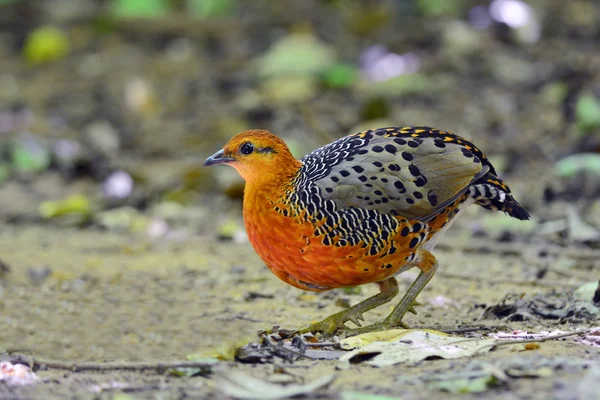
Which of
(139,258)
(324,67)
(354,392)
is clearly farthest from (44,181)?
(354,392)

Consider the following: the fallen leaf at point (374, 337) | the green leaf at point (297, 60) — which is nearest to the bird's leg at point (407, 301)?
the fallen leaf at point (374, 337)

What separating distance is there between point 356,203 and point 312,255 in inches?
12.8

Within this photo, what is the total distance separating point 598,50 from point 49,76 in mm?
6401

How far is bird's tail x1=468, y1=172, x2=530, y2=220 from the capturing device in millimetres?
4543

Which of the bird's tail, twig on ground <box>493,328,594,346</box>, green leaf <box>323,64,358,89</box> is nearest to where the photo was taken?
twig on ground <box>493,328,594,346</box>

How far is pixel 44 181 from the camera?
8.52 metres

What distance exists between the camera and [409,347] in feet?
12.3

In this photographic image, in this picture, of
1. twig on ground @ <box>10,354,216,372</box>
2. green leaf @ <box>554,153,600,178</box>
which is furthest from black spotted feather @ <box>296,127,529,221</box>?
green leaf @ <box>554,153,600,178</box>

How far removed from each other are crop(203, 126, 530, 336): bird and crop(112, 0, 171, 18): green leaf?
719cm

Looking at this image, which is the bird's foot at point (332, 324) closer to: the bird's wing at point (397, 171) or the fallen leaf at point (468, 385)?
the bird's wing at point (397, 171)

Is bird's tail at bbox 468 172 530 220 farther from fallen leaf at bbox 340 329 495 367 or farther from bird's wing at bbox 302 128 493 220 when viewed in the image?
fallen leaf at bbox 340 329 495 367

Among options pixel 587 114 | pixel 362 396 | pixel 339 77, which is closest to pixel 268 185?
pixel 362 396

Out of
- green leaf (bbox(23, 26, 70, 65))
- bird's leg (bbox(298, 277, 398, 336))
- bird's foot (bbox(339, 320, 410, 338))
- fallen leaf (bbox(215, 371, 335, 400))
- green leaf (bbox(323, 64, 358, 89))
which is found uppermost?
green leaf (bbox(23, 26, 70, 65))

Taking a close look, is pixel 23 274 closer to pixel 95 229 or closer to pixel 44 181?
pixel 95 229
